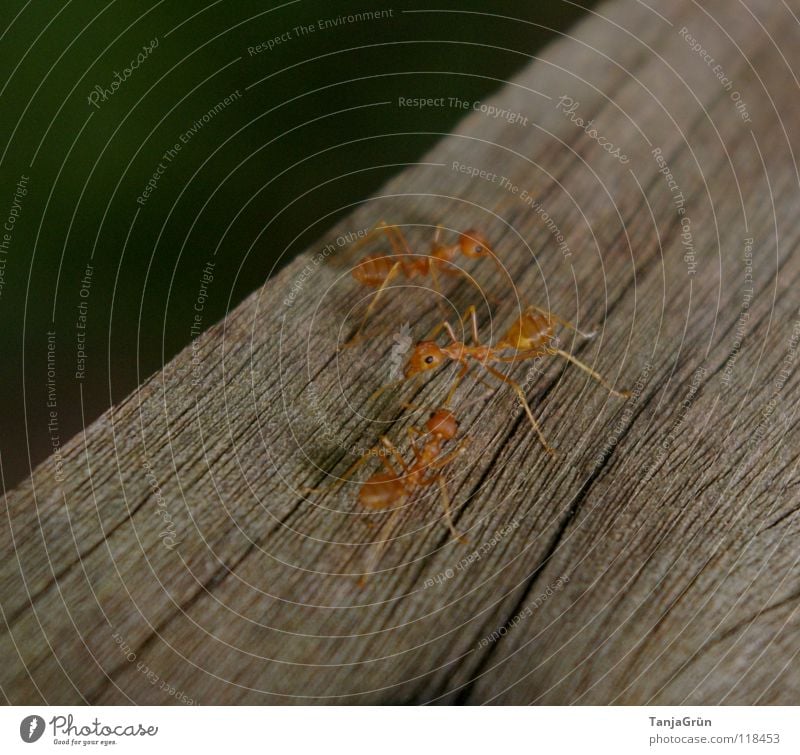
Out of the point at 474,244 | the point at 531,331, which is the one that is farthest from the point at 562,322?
the point at 474,244

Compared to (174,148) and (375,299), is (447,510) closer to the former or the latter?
(375,299)

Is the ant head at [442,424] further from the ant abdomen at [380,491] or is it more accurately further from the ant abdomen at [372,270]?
the ant abdomen at [372,270]

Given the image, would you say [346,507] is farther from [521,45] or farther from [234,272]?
[521,45]

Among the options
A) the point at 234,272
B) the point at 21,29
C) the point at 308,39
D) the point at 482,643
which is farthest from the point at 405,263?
the point at 21,29

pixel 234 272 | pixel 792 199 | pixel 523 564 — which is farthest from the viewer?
pixel 234 272

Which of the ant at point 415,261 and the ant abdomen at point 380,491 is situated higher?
the ant at point 415,261

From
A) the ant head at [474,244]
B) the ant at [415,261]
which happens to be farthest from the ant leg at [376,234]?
the ant head at [474,244]

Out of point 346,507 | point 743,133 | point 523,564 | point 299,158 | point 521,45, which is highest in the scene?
point 521,45

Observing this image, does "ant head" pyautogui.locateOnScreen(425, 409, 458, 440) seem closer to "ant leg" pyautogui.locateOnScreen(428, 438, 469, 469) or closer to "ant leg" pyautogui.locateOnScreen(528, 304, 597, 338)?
"ant leg" pyautogui.locateOnScreen(428, 438, 469, 469)

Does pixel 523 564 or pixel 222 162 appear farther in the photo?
pixel 222 162

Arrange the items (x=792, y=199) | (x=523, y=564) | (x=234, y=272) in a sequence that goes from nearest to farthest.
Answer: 1. (x=523, y=564)
2. (x=792, y=199)
3. (x=234, y=272)
